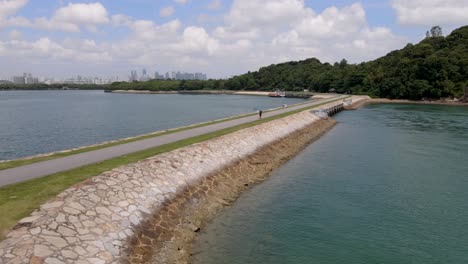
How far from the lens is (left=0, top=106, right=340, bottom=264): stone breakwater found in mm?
11023

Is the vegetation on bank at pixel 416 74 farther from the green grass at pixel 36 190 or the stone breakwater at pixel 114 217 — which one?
the green grass at pixel 36 190

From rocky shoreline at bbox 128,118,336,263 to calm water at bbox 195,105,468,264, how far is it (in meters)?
0.65

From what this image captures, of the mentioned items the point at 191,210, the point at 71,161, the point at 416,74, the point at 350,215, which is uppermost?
the point at 416,74

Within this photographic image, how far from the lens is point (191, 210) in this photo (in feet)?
57.6

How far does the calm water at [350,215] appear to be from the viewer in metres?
14.5

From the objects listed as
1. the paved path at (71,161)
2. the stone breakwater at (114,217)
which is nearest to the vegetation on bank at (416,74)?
the paved path at (71,161)

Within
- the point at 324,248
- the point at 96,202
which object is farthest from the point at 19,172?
the point at 324,248

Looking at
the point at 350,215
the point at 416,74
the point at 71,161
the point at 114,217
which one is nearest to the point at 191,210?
the point at 114,217

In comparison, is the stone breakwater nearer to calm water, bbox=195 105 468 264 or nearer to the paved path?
calm water, bbox=195 105 468 264

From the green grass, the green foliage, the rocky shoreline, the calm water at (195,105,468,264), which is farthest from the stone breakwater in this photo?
the green foliage

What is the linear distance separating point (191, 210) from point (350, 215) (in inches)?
316

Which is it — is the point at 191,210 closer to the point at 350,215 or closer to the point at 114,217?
the point at 114,217

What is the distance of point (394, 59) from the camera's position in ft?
473

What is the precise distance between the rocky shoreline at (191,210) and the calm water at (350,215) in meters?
0.65
